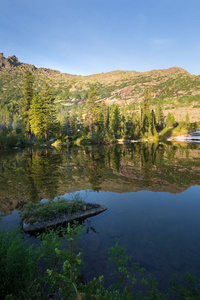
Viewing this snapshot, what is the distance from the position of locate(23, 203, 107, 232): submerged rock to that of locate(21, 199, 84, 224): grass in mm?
144

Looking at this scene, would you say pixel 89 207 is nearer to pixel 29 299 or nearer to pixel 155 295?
pixel 155 295

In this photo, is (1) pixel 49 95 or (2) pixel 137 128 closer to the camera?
(1) pixel 49 95

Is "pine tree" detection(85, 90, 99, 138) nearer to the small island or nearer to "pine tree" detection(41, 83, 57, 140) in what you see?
"pine tree" detection(41, 83, 57, 140)

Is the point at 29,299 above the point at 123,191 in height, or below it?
above

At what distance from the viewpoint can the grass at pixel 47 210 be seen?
7383mm

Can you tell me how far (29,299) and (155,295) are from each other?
9.01 ft

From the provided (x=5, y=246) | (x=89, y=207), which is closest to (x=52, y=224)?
(x=89, y=207)

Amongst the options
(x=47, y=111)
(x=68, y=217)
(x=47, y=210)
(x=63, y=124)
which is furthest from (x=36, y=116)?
(x=68, y=217)

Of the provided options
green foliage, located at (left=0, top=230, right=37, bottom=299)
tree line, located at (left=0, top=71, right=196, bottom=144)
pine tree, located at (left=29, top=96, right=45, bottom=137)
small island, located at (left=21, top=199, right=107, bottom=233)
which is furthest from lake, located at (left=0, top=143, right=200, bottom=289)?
pine tree, located at (left=29, top=96, right=45, bottom=137)

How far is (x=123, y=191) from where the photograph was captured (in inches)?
464

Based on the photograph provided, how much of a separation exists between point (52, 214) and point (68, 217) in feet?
2.55

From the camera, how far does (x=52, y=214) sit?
7.47 m

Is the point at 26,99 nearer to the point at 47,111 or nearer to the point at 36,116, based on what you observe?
the point at 47,111

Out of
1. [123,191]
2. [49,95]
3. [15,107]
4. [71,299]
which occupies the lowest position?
[123,191]
